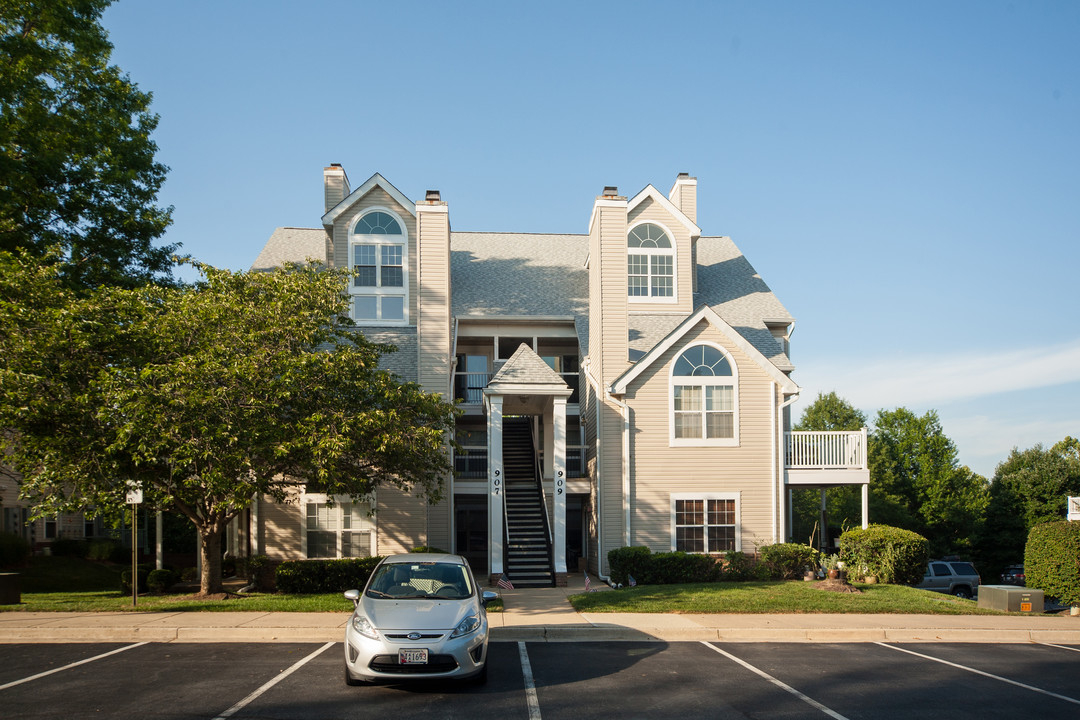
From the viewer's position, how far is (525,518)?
22.9 meters

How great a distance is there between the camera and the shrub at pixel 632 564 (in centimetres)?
2034

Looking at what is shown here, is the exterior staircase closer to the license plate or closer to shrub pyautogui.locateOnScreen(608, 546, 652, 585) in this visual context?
shrub pyautogui.locateOnScreen(608, 546, 652, 585)

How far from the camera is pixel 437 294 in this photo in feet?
76.0

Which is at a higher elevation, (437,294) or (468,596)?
(437,294)

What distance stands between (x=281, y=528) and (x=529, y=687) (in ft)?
44.7

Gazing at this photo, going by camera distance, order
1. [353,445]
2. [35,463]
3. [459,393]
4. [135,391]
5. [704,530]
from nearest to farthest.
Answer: [135,391], [35,463], [353,445], [704,530], [459,393]

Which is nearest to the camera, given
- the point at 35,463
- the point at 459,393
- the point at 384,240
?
the point at 35,463

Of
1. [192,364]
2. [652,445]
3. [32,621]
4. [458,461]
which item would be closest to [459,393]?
[458,461]

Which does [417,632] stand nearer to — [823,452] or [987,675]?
[987,675]

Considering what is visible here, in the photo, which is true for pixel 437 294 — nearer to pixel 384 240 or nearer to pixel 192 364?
pixel 384 240

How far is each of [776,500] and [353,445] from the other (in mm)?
12198

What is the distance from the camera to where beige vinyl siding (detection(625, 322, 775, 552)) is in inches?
862

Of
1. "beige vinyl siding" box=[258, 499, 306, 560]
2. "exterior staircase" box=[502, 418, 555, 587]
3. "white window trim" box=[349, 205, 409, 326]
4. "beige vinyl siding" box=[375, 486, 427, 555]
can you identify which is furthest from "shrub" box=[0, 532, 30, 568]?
"exterior staircase" box=[502, 418, 555, 587]

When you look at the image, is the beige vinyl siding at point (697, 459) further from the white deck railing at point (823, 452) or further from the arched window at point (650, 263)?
the arched window at point (650, 263)
